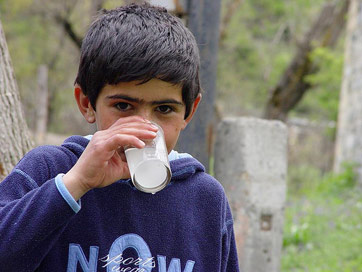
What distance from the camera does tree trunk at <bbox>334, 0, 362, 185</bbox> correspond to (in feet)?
34.2

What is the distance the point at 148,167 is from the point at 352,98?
32.5ft

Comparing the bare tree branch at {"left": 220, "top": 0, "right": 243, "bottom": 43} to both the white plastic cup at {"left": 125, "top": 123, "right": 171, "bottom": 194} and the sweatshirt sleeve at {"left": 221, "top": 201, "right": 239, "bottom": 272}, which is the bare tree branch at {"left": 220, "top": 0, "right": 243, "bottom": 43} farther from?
the white plastic cup at {"left": 125, "top": 123, "right": 171, "bottom": 194}

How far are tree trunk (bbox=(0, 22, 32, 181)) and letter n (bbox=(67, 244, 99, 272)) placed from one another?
0.86 meters

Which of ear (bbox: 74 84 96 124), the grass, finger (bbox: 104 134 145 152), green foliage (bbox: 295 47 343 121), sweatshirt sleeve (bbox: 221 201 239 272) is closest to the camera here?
finger (bbox: 104 134 145 152)

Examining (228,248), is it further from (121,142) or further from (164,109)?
(121,142)

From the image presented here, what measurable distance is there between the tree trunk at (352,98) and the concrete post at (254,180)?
20.1ft

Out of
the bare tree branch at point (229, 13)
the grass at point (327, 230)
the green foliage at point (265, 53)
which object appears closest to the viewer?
the grass at point (327, 230)

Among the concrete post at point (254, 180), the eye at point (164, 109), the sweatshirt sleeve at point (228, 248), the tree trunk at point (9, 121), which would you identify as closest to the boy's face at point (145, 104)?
the eye at point (164, 109)

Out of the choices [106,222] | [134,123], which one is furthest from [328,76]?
[134,123]

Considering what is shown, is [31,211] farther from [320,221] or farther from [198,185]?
[320,221]

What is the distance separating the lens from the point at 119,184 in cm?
179

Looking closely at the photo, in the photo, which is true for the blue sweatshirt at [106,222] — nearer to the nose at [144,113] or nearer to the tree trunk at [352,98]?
the nose at [144,113]

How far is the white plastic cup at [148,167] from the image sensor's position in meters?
1.54

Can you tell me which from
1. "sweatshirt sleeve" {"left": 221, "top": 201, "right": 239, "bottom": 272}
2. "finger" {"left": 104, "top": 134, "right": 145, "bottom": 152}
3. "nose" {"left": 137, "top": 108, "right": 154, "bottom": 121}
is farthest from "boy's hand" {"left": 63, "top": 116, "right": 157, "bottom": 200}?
"sweatshirt sleeve" {"left": 221, "top": 201, "right": 239, "bottom": 272}
